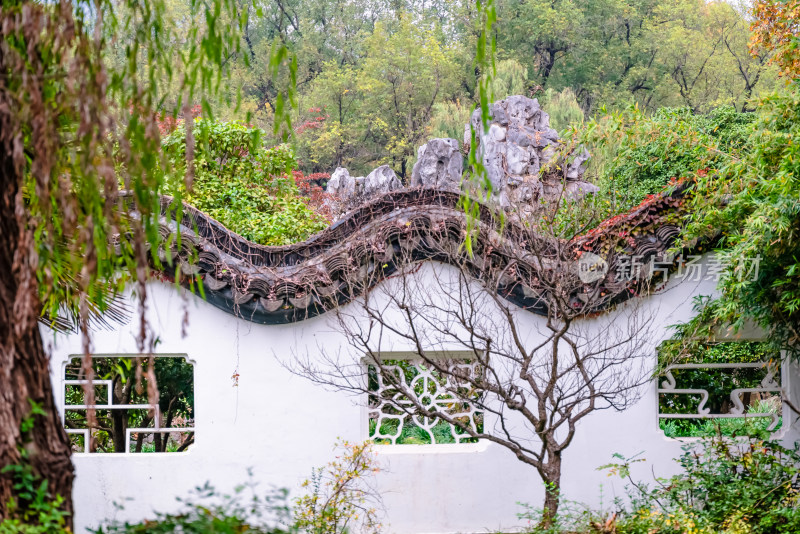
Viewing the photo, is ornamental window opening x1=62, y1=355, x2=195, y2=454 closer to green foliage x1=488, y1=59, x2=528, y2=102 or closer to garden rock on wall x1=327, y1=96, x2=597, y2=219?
garden rock on wall x1=327, y1=96, x2=597, y2=219

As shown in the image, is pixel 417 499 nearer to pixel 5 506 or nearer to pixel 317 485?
pixel 317 485

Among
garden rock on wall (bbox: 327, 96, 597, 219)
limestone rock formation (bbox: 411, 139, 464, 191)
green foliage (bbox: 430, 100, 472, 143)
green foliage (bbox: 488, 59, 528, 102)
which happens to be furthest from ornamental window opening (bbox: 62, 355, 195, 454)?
green foliage (bbox: 488, 59, 528, 102)

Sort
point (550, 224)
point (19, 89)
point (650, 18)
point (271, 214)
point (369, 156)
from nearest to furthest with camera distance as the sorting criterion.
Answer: point (19, 89), point (550, 224), point (271, 214), point (369, 156), point (650, 18)

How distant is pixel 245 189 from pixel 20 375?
6.00 meters

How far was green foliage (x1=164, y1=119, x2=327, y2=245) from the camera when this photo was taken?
8.12m

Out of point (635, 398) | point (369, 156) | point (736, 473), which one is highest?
point (369, 156)

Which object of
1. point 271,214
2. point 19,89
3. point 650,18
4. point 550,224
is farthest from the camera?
point 650,18

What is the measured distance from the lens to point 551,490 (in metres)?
4.95

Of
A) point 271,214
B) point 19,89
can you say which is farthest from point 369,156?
point 19,89

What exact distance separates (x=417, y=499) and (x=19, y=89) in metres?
4.19

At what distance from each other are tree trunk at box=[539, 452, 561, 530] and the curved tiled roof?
1161 millimetres

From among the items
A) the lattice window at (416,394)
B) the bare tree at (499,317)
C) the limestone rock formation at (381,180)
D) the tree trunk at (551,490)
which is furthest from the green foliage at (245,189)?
the limestone rock formation at (381,180)

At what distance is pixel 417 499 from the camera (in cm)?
598

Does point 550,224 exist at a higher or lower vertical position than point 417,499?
higher
